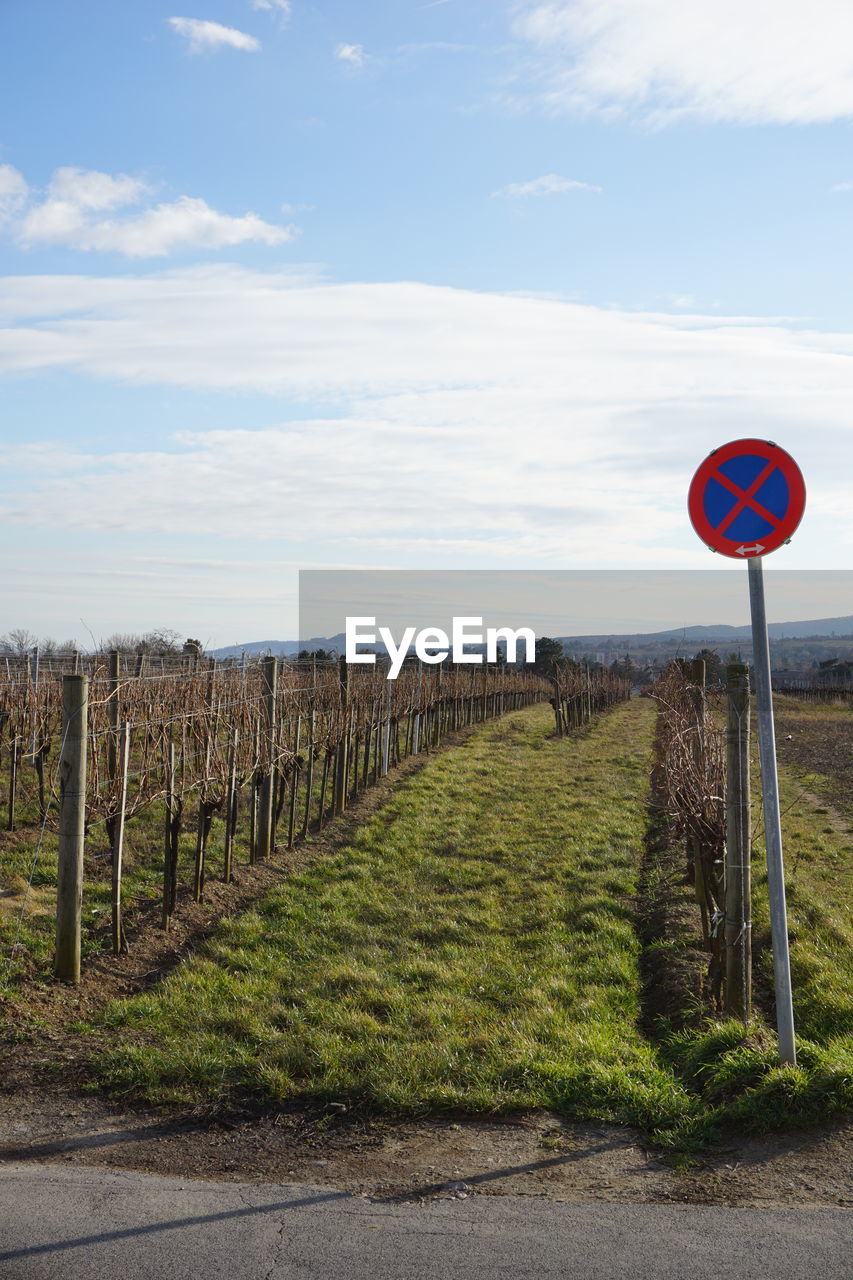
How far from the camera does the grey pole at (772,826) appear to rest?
4.39m

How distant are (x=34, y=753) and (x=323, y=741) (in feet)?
11.1

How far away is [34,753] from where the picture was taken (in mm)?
11430

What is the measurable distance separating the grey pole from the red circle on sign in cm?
14

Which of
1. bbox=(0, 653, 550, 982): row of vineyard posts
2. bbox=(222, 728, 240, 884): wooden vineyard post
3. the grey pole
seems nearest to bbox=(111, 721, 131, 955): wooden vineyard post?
bbox=(0, 653, 550, 982): row of vineyard posts

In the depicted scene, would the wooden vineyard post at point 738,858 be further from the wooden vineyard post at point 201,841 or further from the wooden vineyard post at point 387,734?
the wooden vineyard post at point 387,734

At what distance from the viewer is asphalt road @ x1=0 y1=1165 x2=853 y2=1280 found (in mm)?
3027

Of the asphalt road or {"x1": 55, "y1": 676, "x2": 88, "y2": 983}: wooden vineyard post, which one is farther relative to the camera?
{"x1": 55, "y1": 676, "x2": 88, "y2": 983}: wooden vineyard post

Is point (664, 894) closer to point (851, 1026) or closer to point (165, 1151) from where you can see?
point (851, 1026)

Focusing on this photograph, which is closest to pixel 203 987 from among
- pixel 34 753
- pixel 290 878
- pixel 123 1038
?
pixel 123 1038

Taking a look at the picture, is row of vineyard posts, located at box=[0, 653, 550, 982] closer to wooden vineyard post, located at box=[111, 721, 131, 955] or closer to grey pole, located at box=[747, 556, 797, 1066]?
wooden vineyard post, located at box=[111, 721, 131, 955]

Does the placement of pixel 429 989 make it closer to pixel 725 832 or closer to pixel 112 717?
pixel 725 832

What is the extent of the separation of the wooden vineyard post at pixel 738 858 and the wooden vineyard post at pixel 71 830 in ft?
12.3

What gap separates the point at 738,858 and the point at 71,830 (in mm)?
3883

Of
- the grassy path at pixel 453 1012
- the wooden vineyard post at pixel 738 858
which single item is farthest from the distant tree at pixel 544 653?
the wooden vineyard post at pixel 738 858
